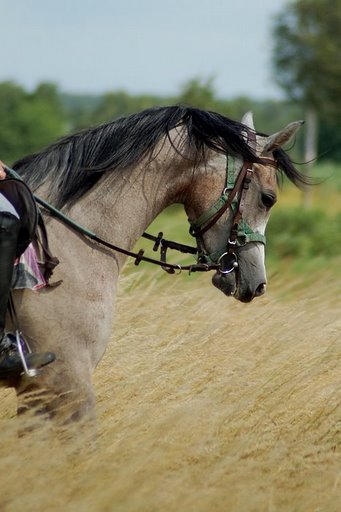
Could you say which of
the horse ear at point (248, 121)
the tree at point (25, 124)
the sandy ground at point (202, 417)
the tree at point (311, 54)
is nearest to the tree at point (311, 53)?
the tree at point (311, 54)

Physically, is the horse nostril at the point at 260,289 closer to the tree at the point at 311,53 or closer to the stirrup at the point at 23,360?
the stirrup at the point at 23,360

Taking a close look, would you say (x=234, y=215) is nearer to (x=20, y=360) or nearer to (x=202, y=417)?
(x=202, y=417)

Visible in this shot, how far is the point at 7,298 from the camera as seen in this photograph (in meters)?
4.66

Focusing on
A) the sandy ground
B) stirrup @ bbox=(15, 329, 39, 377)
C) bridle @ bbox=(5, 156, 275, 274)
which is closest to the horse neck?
bridle @ bbox=(5, 156, 275, 274)

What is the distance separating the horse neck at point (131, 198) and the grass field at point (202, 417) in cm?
96

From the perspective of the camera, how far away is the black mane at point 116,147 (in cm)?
519

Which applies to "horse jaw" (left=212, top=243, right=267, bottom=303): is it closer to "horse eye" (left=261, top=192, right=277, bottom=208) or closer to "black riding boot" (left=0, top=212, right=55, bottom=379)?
"horse eye" (left=261, top=192, right=277, bottom=208)

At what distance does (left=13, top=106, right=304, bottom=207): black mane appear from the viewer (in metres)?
5.19

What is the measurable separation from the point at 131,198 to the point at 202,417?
49.0 inches

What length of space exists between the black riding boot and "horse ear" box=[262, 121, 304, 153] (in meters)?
1.51

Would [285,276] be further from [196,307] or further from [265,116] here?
[265,116]

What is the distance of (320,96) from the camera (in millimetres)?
34250

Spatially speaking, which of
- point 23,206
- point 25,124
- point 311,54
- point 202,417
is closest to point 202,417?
point 202,417

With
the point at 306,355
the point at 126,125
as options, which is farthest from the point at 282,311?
the point at 126,125
